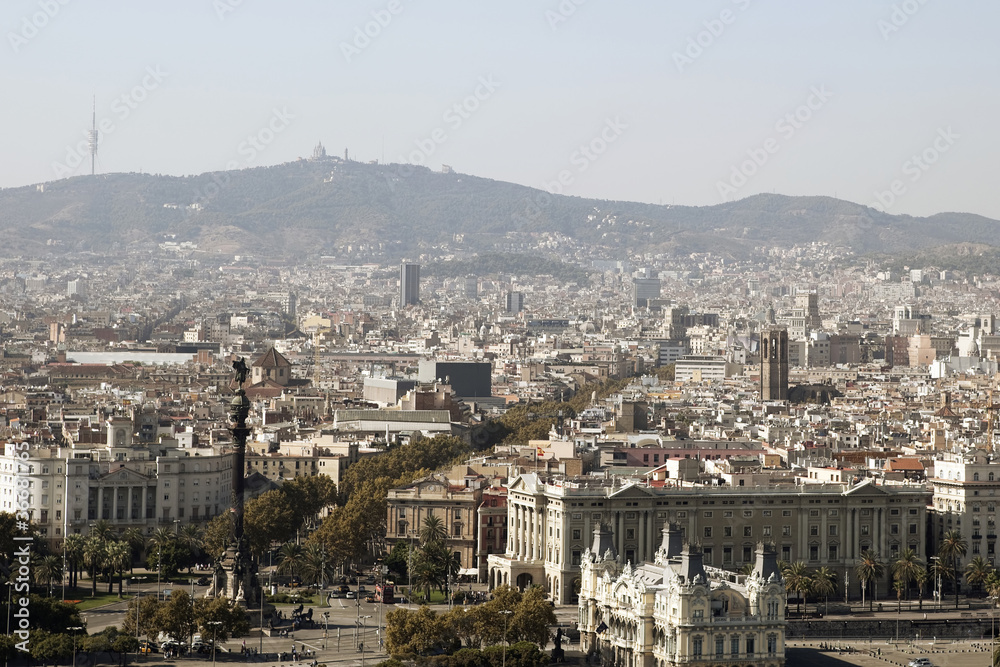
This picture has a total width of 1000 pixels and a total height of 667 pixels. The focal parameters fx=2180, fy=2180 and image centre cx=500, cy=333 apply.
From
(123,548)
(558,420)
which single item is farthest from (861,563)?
(558,420)

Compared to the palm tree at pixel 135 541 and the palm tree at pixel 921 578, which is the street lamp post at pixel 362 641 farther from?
the palm tree at pixel 921 578

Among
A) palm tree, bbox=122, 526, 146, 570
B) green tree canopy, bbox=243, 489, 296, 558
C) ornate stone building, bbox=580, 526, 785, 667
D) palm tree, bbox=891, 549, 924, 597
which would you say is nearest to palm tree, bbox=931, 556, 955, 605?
palm tree, bbox=891, 549, 924, 597

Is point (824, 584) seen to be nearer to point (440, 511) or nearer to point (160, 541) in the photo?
point (440, 511)

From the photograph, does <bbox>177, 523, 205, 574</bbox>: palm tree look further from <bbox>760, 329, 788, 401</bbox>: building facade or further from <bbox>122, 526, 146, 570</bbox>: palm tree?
<bbox>760, 329, 788, 401</bbox>: building facade

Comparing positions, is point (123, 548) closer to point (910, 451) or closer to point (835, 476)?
point (835, 476)

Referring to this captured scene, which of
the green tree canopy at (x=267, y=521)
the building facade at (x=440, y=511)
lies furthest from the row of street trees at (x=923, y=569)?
the green tree canopy at (x=267, y=521)

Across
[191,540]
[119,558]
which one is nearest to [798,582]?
[119,558]
